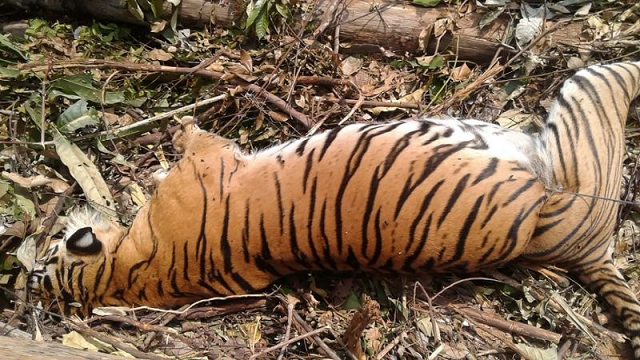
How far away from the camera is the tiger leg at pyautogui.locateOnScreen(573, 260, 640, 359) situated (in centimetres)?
303

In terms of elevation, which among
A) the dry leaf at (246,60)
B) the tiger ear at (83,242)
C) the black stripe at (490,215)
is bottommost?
the tiger ear at (83,242)

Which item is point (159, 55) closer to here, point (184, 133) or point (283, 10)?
point (184, 133)

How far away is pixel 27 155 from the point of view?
143 inches

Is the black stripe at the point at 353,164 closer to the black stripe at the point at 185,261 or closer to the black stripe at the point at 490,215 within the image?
the black stripe at the point at 490,215

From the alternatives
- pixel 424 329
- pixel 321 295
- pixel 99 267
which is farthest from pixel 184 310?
pixel 424 329

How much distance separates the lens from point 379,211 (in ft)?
9.20

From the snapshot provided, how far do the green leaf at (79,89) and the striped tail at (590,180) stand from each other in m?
2.69

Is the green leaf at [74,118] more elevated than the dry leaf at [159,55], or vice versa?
the dry leaf at [159,55]

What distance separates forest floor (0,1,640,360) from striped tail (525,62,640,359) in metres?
0.18

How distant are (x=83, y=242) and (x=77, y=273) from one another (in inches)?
7.5

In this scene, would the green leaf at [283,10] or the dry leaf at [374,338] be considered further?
the green leaf at [283,10]

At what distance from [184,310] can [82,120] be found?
1.39 m

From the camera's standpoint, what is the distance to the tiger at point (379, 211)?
110 inches

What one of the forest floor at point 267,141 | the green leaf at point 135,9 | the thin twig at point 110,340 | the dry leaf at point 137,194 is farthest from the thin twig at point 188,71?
the thin twig at point 110,340
